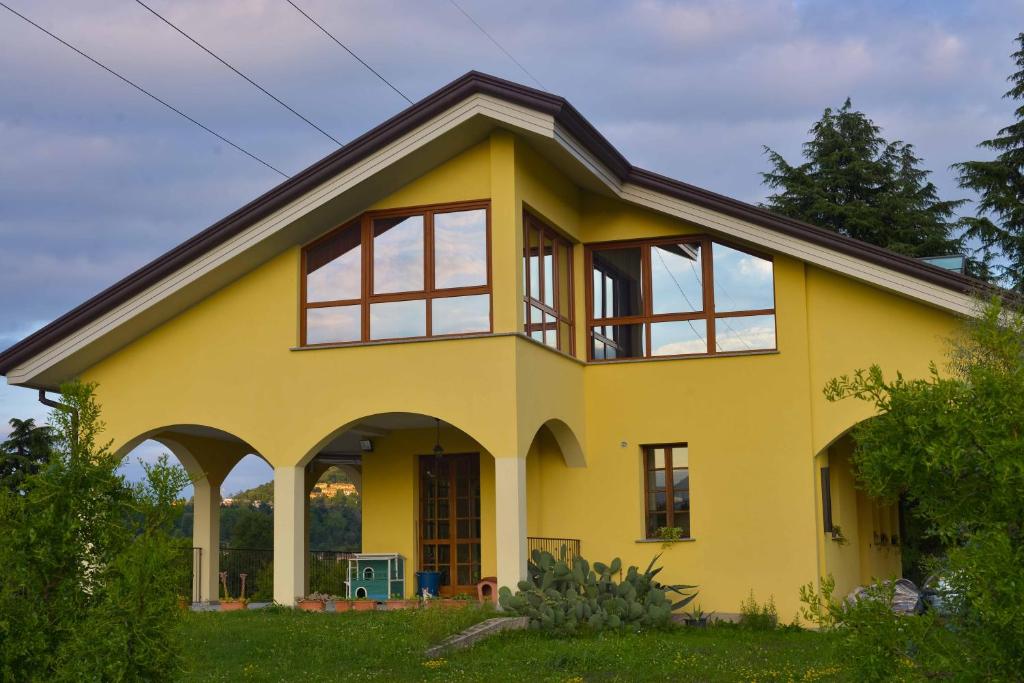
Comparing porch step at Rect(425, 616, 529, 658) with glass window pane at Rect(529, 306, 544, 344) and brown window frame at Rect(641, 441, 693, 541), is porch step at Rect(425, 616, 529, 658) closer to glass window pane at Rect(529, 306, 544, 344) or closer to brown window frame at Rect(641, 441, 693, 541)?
brown window frame at Rect(641, 441, 693, 541)

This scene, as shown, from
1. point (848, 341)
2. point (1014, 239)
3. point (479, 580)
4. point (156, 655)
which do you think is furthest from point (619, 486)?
point (1014, 239)

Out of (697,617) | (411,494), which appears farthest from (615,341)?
(697,617)

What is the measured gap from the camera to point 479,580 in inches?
728

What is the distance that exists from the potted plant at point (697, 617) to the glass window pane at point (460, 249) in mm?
5499

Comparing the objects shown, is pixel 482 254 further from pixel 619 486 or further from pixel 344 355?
pixel 619 486

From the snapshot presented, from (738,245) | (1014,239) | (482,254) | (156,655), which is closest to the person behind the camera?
(156,655)

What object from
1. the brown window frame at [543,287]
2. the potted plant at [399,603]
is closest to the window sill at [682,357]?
the brown window frame at [543,287]

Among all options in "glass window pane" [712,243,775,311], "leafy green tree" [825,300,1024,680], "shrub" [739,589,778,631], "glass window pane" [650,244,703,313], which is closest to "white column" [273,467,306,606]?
"glass window pane" [650,244,703,313]

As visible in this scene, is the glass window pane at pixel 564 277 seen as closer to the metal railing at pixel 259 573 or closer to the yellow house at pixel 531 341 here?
the yellow house at pixel 531 341

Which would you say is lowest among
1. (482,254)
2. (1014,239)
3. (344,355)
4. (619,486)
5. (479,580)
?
(479,580)

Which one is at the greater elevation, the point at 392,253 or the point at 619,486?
the point at 392,253

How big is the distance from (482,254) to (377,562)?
531cm

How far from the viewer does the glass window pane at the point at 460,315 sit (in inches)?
643

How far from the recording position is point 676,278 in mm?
18188
